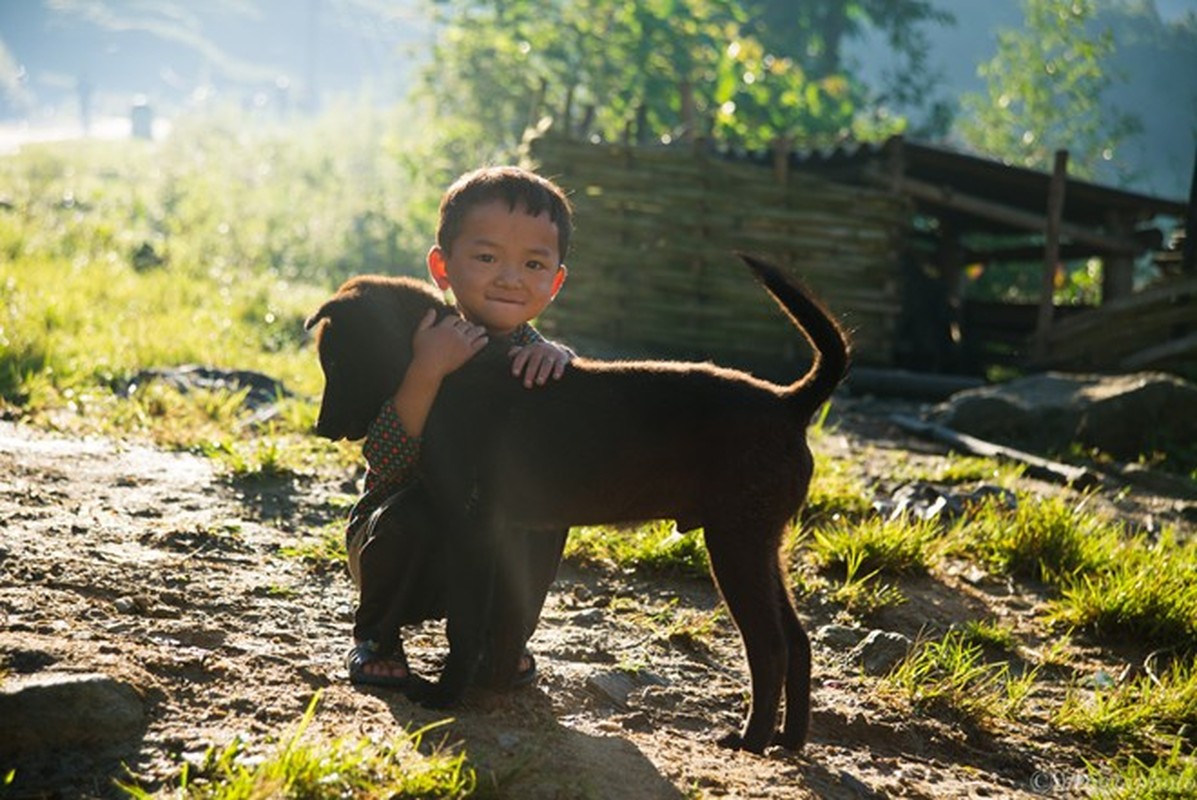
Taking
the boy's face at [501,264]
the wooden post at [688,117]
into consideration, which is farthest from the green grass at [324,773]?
the wooden post at [688,117]

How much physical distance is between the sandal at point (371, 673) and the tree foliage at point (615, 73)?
17266 mm

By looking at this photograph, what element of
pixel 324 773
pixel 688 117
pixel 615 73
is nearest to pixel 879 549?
pixel 324 773

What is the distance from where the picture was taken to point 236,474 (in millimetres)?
5641

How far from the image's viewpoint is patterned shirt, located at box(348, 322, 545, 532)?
3387 millimetres

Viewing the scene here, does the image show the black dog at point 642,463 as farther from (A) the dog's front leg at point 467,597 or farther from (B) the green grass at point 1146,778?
(B) the green grass at point 1146,778

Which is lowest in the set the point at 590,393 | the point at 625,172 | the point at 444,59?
the point at 590,393

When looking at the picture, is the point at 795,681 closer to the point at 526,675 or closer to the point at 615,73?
the point at 526,675

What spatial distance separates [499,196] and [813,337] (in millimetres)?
937

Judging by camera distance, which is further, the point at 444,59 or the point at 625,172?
the point at 444,59

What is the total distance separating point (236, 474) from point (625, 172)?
8.79 meters

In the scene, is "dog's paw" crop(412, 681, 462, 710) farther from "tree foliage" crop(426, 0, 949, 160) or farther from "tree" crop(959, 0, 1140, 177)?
"tree" crop(959, 0, 1140, 177)

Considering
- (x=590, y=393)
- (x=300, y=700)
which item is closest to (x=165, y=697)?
(x=300, y=700)

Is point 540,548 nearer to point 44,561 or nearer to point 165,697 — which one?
point 165,697

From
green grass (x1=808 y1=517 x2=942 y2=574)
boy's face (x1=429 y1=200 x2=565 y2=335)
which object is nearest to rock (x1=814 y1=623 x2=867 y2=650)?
green grass (x1=808 y1=517 x2=942 y2=574)
